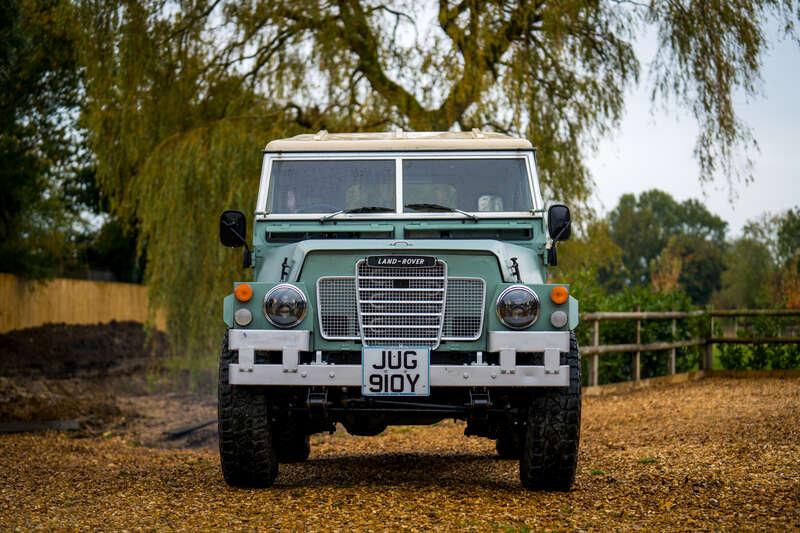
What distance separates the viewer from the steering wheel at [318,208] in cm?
805

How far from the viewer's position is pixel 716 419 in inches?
473

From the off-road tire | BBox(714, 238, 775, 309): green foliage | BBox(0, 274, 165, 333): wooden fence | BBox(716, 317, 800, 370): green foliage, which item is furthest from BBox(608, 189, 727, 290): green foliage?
the off-road tire

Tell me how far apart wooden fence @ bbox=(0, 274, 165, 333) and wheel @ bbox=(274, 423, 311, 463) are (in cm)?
1883

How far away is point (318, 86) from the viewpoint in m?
16.2

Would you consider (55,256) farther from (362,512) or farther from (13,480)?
(362,512)

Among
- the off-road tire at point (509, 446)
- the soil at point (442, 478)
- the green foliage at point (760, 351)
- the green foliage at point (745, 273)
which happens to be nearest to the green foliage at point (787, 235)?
the green foliage at point (745, 273)

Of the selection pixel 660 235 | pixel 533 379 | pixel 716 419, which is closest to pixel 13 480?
pixel 533 379

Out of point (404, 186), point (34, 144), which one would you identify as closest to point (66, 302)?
point (34, 144)

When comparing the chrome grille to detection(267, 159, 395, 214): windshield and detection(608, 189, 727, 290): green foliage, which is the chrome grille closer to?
detection(267, 159, 395, 214): windshield

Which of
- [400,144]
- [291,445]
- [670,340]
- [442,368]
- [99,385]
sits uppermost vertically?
[400,144]

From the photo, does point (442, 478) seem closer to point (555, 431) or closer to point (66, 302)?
point (555, 431)

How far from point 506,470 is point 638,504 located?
221cm

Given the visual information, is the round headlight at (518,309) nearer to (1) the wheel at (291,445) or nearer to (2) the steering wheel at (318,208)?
(2) the steering wheel at (318,208)

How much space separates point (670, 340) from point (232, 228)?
12013 mm
